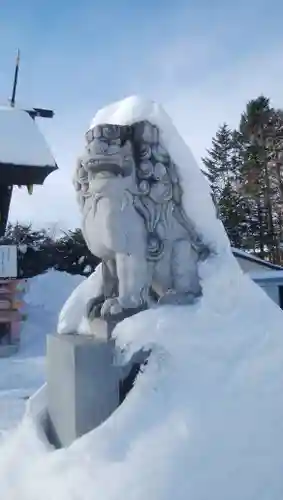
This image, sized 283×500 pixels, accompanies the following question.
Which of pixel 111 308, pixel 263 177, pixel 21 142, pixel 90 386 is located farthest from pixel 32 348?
pixel 263 177

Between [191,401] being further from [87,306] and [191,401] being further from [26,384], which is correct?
[26,384]

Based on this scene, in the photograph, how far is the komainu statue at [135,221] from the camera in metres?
3.57

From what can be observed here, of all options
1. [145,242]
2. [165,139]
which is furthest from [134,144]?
[145,242]

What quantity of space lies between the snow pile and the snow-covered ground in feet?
8.39

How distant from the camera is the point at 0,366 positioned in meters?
9.49

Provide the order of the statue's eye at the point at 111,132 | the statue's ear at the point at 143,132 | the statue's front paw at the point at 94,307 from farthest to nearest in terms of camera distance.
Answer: the statue's front paw at the point at 94,307 → the statue's ear at the point at 143,132 → the statue's eye at the point at 111,132

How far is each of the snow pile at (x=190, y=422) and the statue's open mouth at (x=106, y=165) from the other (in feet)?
1.12

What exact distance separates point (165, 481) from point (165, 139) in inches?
82.4

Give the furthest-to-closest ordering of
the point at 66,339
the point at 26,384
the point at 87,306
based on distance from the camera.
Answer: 1. the point at 26,384
2. the point at 87,306
3. the point at 66,339

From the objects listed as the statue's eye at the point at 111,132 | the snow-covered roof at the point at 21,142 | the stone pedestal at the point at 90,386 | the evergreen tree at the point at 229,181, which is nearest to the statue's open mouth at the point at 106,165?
the statue's eye at the point at 111,132

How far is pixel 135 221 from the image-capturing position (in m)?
3.64

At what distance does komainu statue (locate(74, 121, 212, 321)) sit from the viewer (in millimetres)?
3568

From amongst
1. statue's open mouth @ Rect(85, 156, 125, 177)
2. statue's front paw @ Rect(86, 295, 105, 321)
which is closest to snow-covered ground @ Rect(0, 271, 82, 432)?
statue's front paw @ Rect(86, 295, 105, 321)

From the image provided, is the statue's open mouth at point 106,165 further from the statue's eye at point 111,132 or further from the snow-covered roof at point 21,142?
the snow-covered roof at point 21,142
